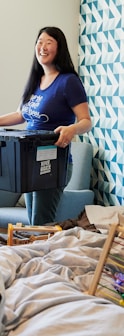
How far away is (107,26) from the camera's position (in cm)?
319

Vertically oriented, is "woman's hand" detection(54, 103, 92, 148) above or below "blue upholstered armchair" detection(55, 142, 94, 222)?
above

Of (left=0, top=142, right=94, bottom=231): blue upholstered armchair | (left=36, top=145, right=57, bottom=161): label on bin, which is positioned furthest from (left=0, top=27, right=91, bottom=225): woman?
(left=0, top=142, right=94, bottom=231): blue upholstered armchair

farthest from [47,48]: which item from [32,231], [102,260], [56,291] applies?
[56,291]

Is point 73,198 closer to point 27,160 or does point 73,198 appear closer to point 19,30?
point 27,160

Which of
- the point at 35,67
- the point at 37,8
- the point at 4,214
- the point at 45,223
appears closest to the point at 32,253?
the point at 45,223

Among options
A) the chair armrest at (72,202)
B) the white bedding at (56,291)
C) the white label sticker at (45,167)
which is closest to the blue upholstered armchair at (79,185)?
the chair armrest at (72,202)

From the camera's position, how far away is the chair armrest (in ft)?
9.64

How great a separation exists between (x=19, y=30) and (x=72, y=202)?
4.43ft

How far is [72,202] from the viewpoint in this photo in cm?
299

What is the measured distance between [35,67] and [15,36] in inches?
44.5

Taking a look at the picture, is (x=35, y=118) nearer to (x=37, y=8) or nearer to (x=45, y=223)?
(x=45, y=223)

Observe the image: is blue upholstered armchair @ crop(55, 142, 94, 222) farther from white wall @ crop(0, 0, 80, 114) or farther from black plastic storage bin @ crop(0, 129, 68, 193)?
black plastic storage bin @ crop(0, 129, 68, 193)

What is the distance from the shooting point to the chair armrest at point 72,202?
2939 millimetres

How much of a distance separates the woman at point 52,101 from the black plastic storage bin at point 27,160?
6.6 inches
